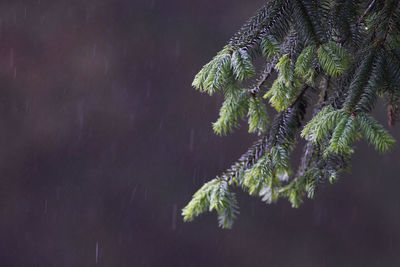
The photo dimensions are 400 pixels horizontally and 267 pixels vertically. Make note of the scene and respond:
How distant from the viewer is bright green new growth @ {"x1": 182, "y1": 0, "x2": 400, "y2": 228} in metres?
0.77

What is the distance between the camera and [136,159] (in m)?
4.63

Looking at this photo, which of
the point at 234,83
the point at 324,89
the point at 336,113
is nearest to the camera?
the point at 336,113

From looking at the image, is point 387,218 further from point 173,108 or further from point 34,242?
point 34,242

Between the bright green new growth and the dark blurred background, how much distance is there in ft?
12.0

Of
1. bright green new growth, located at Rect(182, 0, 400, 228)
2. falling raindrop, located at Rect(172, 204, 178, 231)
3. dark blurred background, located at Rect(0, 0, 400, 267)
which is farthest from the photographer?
falling raindrop, located at Rect(172, 204, 178, 231)

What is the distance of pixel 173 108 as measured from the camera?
4.66 m

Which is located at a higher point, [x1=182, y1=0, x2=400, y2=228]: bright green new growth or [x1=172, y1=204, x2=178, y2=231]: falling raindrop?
[x1=172, y1=204, x2=178, y2=231]: falling raindrop

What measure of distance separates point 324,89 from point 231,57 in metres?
0.25

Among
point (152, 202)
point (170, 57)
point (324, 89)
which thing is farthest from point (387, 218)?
point (324, 89)

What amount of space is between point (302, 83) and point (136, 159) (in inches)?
151

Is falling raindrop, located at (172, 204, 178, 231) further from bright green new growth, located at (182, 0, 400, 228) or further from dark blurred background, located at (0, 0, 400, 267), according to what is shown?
bright green new growth, located at (182, 0, 400, 228)

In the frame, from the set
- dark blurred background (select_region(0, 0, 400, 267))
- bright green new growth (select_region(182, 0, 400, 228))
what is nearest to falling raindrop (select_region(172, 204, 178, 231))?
dark blurred background (select_region(0, 0, 400, 267))

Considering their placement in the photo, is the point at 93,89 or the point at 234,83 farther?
the point at 93,89

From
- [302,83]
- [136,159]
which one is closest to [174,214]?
[136,159]
